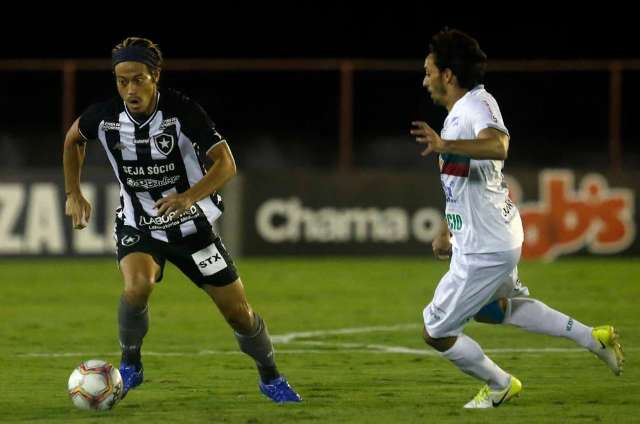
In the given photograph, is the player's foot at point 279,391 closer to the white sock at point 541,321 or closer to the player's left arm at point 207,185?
the player's left arm at point 207,185

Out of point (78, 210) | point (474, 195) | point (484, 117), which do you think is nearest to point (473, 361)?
point (474, 195)

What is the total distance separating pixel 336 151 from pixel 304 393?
20.2 metres

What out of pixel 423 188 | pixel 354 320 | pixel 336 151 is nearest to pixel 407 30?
pixel 336 151

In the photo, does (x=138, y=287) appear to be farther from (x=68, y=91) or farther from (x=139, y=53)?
(x=68, y=91)

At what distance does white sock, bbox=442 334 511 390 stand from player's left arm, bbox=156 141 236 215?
1.50m

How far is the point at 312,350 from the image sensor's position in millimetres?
10977

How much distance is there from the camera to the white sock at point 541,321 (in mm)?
8438

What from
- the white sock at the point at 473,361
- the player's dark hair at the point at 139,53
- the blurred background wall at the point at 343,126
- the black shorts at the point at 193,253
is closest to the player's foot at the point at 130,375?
the black shorts at the point at 193,253

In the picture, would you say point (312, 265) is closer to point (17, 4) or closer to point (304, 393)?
point (304, 393)

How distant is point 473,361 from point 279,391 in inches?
45.3

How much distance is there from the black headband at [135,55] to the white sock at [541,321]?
7.76 ft

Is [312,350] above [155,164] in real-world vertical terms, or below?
below

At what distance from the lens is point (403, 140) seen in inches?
1043

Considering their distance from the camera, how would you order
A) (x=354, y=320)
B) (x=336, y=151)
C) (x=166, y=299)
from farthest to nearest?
(x=336, y=151)
(x=166, y=299)
(x=354, y=320)
